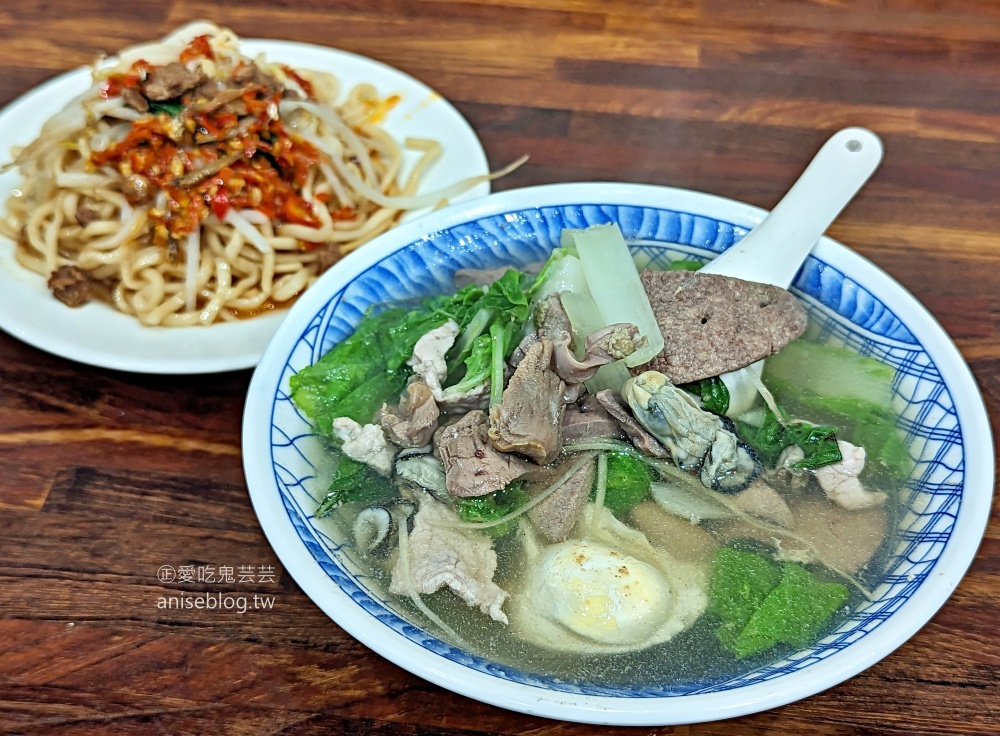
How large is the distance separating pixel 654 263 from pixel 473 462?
68 centimetres

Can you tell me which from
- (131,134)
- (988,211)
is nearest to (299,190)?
(131,134)

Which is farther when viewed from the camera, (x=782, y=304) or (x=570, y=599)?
(x=782, y=304)

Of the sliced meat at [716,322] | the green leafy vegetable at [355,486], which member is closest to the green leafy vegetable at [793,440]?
the sliced meat at [716,322]

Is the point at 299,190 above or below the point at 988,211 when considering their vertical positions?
below

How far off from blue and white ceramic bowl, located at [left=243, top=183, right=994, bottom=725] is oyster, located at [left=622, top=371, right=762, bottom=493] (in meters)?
0.29

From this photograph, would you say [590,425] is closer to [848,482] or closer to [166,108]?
[848,482]

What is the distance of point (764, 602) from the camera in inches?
48.5

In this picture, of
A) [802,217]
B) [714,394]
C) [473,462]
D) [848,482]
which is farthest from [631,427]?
[802,217]

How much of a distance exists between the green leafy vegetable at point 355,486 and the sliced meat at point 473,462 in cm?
12

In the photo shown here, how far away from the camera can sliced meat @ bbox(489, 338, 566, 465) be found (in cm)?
132

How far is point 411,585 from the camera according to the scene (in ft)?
4.15

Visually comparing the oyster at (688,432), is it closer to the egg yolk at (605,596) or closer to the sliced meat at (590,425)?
the sliced meat at (590,425)

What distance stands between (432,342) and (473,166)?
879 mm

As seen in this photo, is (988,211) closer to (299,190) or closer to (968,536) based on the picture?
(968,536)
